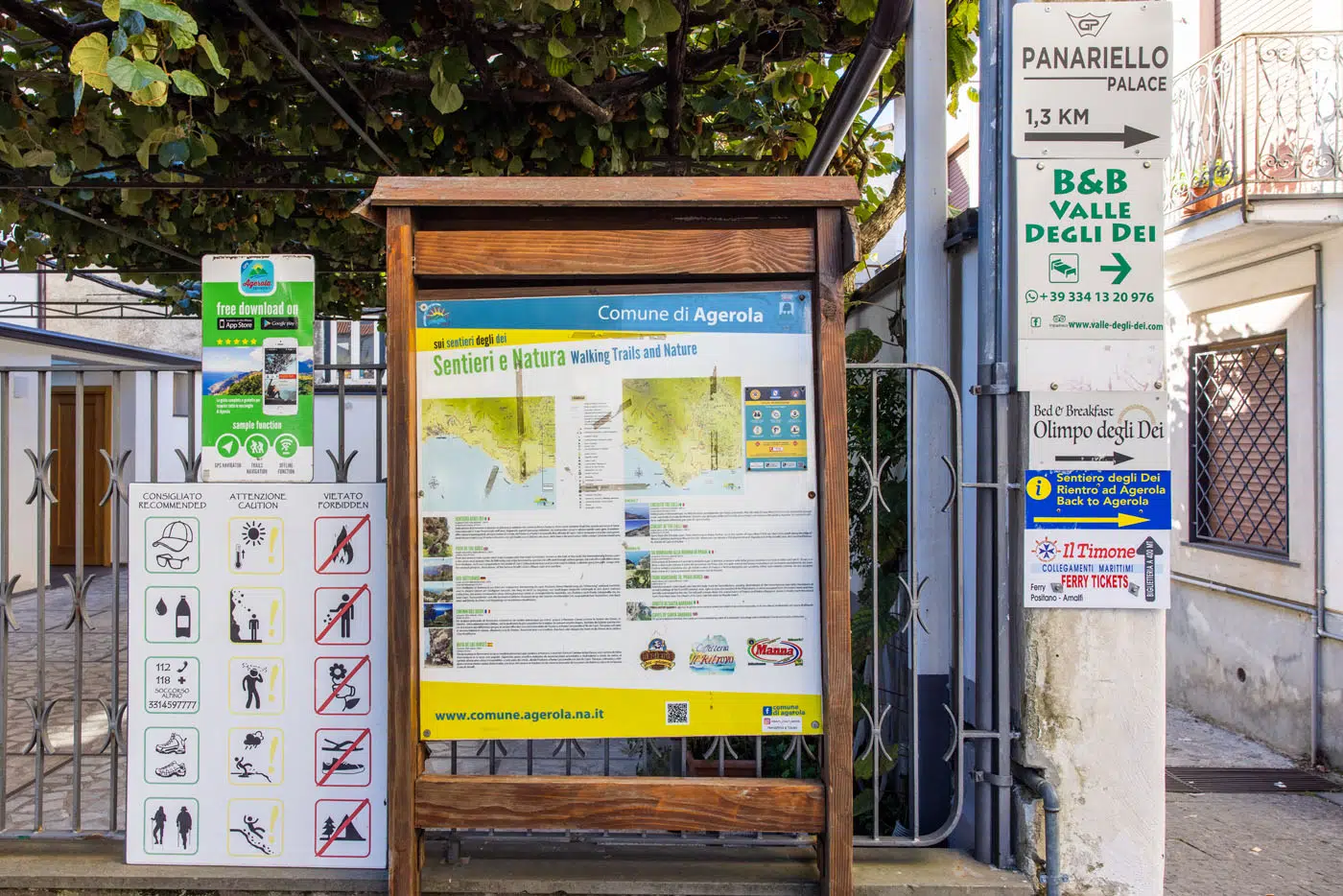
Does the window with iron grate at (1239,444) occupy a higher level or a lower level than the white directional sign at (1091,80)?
lower

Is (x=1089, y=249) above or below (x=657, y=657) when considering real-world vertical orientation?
above

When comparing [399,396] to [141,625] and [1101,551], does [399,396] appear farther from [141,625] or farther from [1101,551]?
[1101,551]

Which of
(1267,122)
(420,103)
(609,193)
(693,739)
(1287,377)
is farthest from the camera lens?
(1287,377)

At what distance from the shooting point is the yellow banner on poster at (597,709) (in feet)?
9.32

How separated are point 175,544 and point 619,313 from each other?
175 centimetres

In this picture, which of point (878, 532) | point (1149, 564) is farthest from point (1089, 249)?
point (878, 532)

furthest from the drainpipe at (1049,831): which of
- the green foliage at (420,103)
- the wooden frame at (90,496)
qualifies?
the wooden frame at (90,496)

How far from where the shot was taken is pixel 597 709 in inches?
112

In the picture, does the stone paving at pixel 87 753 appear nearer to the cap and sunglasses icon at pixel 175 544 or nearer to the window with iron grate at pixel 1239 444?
the cap and sunglasses icon at pixel 175 544

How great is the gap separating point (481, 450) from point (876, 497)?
133 centimetres

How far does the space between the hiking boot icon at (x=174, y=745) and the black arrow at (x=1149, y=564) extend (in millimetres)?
3299

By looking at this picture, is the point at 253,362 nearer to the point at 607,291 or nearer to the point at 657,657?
the point at 607,291

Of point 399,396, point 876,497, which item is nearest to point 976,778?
point 876,497

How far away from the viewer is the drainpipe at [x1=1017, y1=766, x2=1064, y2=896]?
3.10 meters
